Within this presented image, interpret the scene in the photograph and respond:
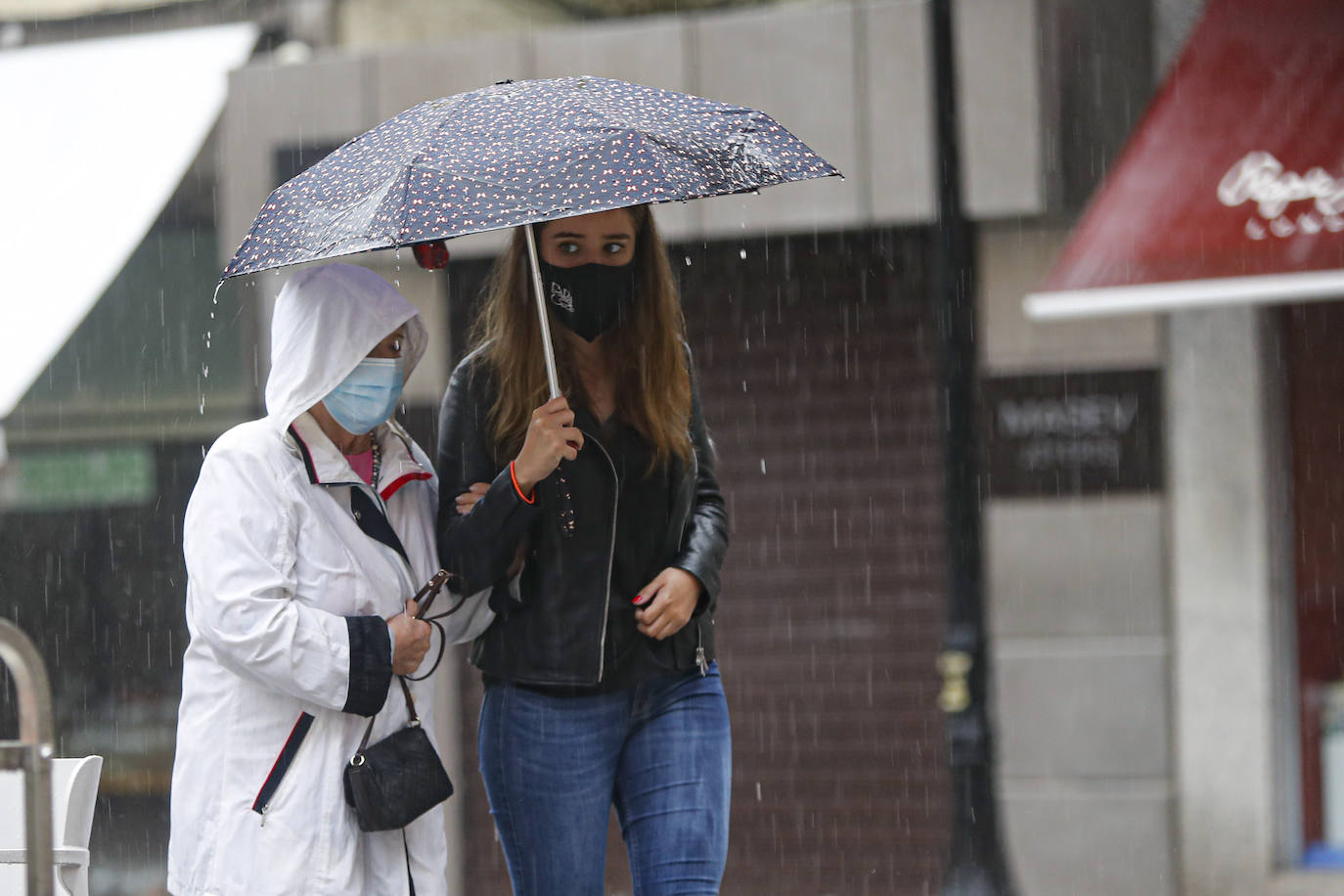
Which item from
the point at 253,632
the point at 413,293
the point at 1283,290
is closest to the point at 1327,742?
the point at 1283,290

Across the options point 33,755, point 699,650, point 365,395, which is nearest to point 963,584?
point 699,650

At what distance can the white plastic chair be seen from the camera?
3.39 m

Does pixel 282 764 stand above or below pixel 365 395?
below

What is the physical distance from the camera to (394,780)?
10.9ft

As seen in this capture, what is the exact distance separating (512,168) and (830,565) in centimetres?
618

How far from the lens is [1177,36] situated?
849cm

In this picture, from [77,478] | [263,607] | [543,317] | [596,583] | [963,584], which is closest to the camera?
[263,607]

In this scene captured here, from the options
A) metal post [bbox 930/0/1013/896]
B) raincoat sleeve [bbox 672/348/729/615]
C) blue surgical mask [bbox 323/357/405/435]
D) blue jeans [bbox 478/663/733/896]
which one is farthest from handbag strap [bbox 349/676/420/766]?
metal post [bbox 930/0/1013/896]

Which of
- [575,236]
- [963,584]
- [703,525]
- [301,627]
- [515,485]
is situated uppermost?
[575,236]

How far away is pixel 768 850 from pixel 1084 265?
3736 mm

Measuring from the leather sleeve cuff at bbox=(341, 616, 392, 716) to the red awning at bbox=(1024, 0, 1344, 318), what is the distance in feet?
15.6

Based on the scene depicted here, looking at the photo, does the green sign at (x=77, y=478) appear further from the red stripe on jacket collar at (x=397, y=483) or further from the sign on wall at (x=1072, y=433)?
the red stripe on jacket collar at (x=397, y=483)

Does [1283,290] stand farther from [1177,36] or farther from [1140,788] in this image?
[1140,788]

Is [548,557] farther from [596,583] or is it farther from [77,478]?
[77,478]
